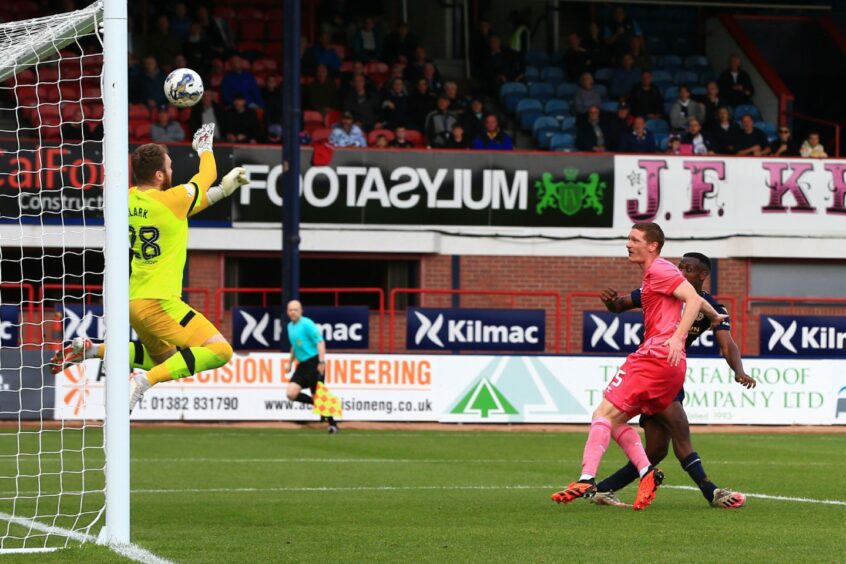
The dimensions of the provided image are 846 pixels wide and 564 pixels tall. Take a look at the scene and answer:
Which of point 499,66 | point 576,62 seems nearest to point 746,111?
point 576,62

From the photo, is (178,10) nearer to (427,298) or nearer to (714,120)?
(427,298)

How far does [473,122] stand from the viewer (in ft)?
87.0

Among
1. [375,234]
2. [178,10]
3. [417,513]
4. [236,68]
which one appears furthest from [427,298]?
[417,513]

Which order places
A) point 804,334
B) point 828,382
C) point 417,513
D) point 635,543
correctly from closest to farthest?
point 635,543
point 417,513
point 828,382
point 804,334

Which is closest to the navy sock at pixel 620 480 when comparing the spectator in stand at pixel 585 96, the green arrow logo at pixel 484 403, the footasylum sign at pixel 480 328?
the green arrow logo at pixel 484 403

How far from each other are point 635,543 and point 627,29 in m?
23.3

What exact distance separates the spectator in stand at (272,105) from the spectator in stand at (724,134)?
815cm

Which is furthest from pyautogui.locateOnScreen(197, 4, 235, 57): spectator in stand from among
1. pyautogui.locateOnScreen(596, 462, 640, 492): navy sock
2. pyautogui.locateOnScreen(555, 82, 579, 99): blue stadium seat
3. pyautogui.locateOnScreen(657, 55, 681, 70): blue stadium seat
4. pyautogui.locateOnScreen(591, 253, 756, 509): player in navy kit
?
pyautogui.locateOnScreen(596, 462, 640, 492): navy sock

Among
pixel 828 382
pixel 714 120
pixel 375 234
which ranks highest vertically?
pixel 714 120

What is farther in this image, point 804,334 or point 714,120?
point 714,120

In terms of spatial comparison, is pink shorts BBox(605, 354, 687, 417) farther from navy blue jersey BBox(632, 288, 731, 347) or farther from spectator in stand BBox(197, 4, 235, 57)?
spectator in stand BBox(197, 4, 235, 57)

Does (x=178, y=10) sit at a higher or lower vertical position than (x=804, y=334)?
higher

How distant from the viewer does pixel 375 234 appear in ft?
A: 84.9

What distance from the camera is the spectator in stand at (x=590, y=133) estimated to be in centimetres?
2655
